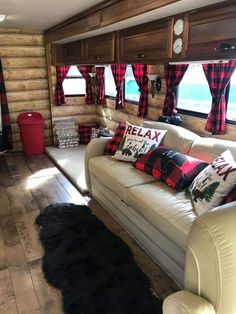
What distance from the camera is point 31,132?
4.76 metres

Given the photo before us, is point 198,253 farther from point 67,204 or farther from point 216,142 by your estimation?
point 67,204

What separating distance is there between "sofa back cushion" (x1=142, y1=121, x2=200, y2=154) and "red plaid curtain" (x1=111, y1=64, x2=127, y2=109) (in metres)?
1.55

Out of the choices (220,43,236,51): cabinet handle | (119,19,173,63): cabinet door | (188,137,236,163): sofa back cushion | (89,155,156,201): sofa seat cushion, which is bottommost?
(89,155,156,201): sofa seat cushion

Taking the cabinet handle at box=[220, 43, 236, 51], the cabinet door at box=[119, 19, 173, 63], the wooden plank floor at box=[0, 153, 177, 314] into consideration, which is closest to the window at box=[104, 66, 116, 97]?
the wooden plank floor at box=[0, 153, 177, 314]

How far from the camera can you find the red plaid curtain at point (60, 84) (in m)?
4.95

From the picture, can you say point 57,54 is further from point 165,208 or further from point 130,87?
point 165,208

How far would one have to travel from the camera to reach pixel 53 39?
4.26m

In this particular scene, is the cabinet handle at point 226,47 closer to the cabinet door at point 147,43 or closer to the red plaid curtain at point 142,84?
the cabinet door at point 147,43

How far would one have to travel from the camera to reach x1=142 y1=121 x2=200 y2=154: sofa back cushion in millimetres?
2631

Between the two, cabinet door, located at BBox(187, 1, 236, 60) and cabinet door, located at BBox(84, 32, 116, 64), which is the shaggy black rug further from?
cabinet door, located at BBox(84, 32, 116, 64)

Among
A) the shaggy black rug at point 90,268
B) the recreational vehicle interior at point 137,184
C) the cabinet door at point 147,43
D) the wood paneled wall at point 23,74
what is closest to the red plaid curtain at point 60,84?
the wood paneled wall at point 23,74

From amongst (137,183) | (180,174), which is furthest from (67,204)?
(180,174)

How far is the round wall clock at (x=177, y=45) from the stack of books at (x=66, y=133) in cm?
328

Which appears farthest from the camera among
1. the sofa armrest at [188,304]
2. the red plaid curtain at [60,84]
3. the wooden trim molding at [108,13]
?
the red plaid curtain at [60,84]
